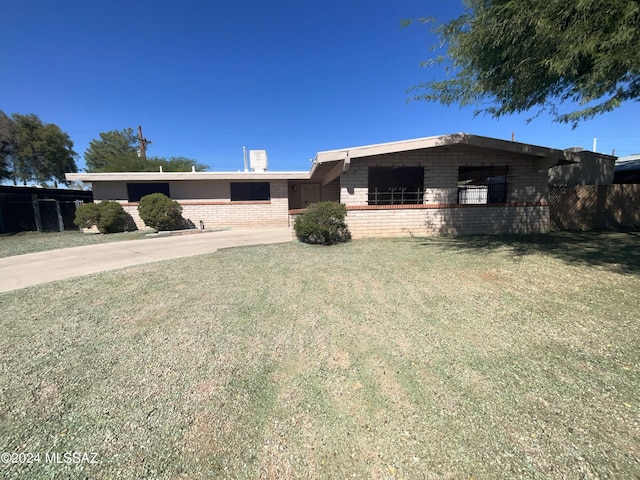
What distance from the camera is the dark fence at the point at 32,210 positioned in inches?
504

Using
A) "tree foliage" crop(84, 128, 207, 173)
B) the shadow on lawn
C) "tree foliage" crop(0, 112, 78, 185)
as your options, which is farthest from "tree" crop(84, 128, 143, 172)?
the shadow on lawn

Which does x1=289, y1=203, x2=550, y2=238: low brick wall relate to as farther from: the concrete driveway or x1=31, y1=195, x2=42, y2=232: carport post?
x1=31, y1=195, x2=42, y2=232: carport post

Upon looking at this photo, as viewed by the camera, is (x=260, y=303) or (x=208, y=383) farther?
(x=260, y=303)

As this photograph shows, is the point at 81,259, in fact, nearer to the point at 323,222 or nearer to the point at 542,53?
the point at 323,222

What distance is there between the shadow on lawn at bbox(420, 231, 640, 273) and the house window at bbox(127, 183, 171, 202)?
12819 mm

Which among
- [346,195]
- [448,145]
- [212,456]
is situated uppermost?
[448,145]

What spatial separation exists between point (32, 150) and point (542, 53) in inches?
1334

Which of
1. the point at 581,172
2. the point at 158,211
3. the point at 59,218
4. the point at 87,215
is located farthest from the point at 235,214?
the point at 581,172

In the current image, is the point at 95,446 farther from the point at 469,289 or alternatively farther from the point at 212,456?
the point at 469,289

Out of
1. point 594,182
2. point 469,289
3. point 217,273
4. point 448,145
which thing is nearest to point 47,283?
point 217,273

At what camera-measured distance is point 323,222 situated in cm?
789

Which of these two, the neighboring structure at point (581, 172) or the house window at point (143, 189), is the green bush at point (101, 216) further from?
the neighboring structure at point (581, 172)

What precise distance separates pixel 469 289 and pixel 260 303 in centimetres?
316

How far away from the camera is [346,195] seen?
8852 millimetres
